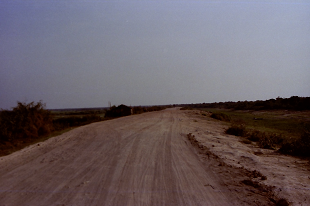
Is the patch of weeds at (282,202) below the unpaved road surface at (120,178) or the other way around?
below

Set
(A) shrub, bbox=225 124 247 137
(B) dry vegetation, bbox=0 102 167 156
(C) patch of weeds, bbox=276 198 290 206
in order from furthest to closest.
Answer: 1. (A) shrub, bbox=225 124 247 137
2. (B) dry vegetation, bbox=0 102 167 156
3. (C) patch of weeds, bbox=276 198 290 206

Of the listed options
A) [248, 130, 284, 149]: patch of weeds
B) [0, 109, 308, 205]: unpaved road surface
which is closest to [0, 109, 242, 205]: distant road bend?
[0, 109, 308, 205]: unpaved road surface

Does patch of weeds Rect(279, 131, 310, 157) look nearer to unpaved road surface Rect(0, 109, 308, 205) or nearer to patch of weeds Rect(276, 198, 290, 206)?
unpaved road surface Rect(0, 109, 308, 205)

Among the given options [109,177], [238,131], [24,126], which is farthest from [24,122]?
[238,131]

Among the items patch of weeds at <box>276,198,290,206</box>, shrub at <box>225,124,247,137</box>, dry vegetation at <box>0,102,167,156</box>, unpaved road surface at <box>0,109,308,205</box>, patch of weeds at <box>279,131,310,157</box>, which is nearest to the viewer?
patch of weeds at <box>276,198,290,206</box>

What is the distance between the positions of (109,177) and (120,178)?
14.6 inches

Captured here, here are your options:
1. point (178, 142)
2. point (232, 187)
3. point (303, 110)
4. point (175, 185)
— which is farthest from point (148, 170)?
point (303, 110)

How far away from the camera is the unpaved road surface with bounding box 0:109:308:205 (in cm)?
661

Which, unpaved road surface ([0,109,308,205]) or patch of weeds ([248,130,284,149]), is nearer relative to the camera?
unpaved road surface ([0,109,308,205])

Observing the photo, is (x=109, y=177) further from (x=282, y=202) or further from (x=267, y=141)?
(x=267, y=141)

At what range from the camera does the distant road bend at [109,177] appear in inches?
261

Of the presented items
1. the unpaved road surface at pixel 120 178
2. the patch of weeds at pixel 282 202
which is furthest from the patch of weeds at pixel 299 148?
the patch of weeds at pixel 282 202

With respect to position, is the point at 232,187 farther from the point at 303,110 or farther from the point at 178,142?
the point at 303,110

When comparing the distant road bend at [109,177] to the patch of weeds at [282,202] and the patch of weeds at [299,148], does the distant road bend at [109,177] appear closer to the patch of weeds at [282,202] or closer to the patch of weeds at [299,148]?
the patch of weeds at [282,202]
